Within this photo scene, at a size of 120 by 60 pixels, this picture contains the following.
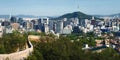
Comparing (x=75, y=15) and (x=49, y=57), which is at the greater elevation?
(x=49, y=57)

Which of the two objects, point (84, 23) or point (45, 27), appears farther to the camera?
point (84, 23)

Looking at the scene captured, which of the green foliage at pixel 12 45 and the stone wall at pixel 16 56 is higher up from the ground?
the stone wall at pixel 16 56

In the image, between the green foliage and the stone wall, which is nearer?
the stone wall

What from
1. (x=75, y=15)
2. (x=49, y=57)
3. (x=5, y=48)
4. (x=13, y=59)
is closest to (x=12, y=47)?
(x=5, y=48)

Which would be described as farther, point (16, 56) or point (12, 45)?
point (12, 45)

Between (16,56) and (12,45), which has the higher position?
(16,56)

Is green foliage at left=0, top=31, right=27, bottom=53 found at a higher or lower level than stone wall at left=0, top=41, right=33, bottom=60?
lower

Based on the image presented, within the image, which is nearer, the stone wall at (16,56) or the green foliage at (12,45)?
the stone wall at (16,56)

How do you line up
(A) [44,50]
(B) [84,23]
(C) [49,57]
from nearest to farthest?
(C) [49,57]
(A) [44,50]
(B) [84,23]

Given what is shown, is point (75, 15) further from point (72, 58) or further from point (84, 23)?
point (72, 58)

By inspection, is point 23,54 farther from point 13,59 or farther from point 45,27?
point 45,27

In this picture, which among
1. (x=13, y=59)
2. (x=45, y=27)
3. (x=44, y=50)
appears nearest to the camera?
(x=13, y=59)
